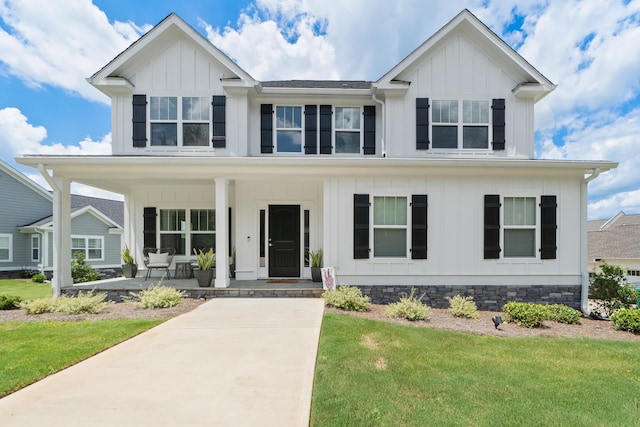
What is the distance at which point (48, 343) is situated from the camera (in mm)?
4754

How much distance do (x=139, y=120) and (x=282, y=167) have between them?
4.69 meters

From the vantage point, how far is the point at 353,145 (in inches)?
390

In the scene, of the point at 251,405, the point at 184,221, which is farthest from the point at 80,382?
the point at 184,221

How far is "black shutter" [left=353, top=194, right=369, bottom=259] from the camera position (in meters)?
7.94

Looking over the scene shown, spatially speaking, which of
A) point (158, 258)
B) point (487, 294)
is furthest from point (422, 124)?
point (158, 258)

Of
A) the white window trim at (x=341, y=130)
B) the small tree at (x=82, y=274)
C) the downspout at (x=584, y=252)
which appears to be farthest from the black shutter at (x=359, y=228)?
the small tree at (x=82, y=274)

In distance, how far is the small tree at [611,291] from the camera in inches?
309

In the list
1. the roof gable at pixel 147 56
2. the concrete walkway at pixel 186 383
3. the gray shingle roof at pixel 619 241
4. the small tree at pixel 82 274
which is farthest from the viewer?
the gray shingle roof at pixel 619 241

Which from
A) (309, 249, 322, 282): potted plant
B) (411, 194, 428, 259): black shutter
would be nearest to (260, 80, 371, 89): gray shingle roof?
(411, 194, 428, 259): black shutter

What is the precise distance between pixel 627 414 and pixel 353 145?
319 inches

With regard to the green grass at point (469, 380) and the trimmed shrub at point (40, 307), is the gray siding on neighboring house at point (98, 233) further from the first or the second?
the green grass at point (469, 380)

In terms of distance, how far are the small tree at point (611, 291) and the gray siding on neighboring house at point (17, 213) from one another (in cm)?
2506

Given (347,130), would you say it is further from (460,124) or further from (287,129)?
(460,124)

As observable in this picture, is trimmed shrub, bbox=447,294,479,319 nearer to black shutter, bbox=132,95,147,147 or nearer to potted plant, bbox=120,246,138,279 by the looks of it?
potted plant, bbox=120,246,138,279
